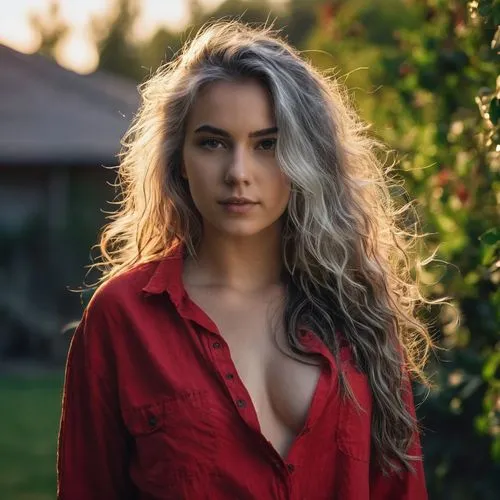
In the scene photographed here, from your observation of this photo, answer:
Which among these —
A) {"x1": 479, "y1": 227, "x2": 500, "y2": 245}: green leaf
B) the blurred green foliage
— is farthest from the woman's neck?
the blurred green foliage

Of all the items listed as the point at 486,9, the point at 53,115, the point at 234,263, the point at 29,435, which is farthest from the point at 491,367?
the point at 53,115

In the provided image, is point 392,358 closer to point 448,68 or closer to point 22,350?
point 448,68

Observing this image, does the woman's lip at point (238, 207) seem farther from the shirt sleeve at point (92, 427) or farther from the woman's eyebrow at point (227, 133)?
the shirt sleeve at point (92, 427)

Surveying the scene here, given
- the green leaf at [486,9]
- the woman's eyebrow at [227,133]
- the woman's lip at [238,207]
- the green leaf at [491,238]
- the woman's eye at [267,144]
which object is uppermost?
the green leaf at [486,9]

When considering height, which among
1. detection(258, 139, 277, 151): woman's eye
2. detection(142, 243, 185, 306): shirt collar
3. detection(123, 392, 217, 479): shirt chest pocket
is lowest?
detection(123, 392, 217, 479): shirt chest pocket

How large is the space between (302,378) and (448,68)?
2283mm

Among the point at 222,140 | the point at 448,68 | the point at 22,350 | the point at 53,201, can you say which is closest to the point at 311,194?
the point at 222,140

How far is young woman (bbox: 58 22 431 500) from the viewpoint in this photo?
3479 millimetres

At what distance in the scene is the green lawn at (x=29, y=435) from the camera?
36.0 ft

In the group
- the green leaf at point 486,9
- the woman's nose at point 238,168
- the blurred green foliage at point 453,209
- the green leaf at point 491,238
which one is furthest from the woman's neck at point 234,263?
the blurred green foliage at point 453,209

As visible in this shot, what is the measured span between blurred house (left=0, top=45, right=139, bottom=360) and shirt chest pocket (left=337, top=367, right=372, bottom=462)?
17.3m

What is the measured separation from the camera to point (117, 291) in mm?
3625

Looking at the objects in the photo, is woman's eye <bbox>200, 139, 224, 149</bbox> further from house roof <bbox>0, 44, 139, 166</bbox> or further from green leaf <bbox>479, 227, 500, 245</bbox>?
house roof <bbox>0, 44, 139, 166</bbox>

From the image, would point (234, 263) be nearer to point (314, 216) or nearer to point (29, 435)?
point (314, 216)
